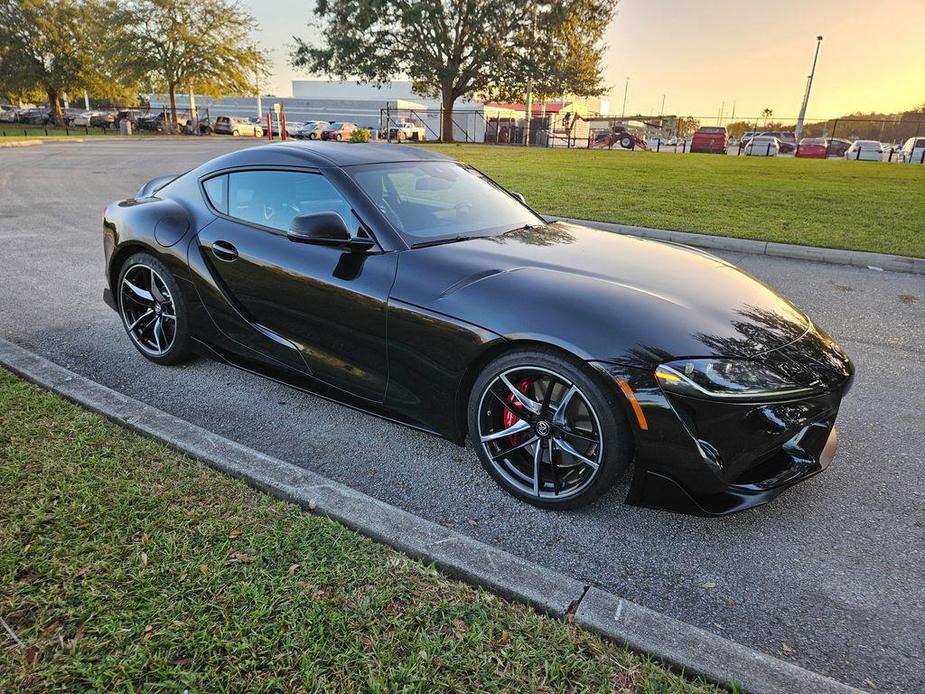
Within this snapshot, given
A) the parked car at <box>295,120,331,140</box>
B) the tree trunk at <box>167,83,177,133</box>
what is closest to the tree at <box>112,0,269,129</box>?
the tree trunk at <box>167,83,177,133</box>

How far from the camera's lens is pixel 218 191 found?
3.81m

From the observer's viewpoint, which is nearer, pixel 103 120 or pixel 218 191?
pixel 218 191

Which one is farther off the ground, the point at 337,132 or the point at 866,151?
the point at 866,151

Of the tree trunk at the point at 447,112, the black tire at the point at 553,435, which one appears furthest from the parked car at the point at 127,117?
the black tire at the point at 553,435

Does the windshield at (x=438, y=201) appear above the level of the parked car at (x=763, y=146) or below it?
below

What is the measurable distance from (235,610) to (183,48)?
51220 millimetres

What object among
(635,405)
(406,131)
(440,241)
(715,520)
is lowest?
(715,520)

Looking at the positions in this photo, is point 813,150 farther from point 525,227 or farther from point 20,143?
point 20,143

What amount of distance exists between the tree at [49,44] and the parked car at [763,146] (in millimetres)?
43856

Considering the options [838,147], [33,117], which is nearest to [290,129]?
[33,117]

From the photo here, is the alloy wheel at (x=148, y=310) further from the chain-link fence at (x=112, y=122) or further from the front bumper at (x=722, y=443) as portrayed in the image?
the chain-link fence at (x=112, y=122)

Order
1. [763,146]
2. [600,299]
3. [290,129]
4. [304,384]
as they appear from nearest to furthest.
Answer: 1. [600,299]
2. [304,384]
3. [763,146]
4. [290,129]


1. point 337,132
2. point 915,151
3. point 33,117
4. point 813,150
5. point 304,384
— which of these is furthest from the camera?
point 33,117

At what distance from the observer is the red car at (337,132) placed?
120 feet
